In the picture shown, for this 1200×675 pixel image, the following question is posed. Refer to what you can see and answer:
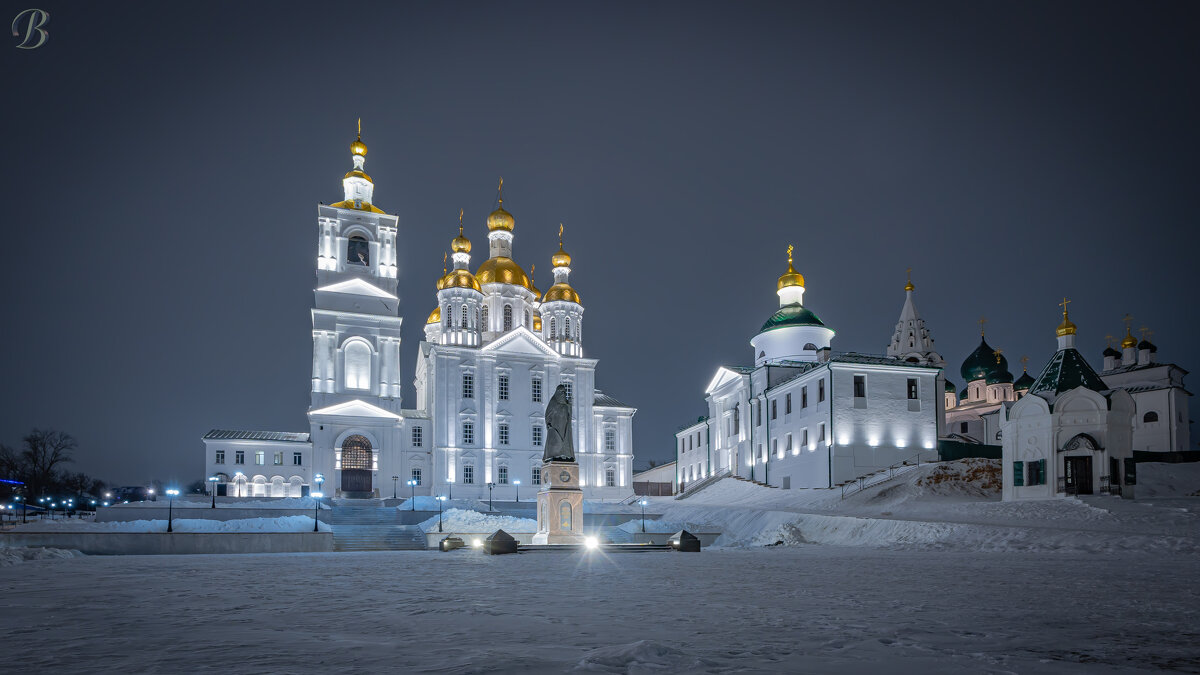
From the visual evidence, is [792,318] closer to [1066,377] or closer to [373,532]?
[1066,377]

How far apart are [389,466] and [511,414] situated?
9.80m

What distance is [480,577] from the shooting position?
13938mm

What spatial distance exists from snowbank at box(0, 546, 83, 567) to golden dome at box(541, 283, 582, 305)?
43011 mm

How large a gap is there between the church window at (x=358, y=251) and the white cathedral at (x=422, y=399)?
0.07m

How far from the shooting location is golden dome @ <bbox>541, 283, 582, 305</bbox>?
208 ft

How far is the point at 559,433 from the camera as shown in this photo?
26.1m

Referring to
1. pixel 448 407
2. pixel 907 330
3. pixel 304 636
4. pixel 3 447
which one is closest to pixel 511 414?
pixel 448 407

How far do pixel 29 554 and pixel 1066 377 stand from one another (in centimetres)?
3429


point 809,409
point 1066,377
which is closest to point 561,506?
point 1066,377

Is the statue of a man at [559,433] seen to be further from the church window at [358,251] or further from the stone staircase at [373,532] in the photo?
the church window at [358,251]

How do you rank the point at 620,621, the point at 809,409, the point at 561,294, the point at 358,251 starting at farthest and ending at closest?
the point at 561,294, the point at 358,251, the point at 809,409, the point at 620,621

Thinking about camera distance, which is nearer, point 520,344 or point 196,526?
point 196,526

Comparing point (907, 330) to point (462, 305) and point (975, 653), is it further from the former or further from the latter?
point (975, 653)

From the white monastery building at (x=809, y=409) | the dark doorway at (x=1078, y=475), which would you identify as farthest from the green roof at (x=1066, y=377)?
the white monastery building at (x=809, y=409)
